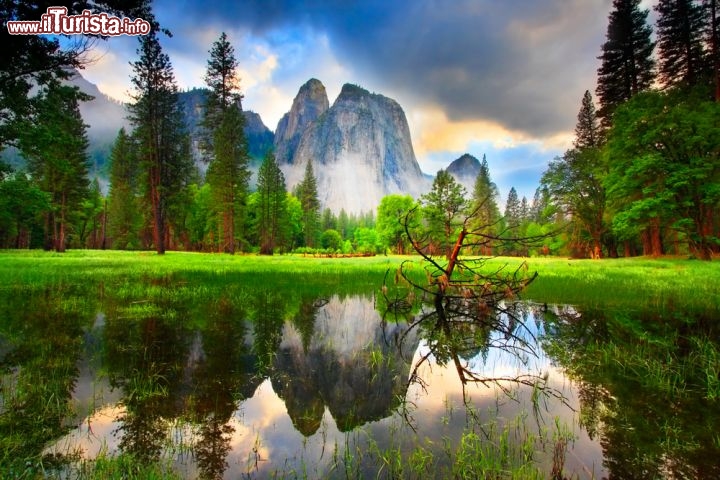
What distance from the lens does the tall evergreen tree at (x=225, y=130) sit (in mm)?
38469

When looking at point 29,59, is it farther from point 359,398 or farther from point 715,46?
point 715,46

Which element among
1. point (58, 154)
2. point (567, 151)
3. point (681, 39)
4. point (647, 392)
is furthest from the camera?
point (567, 151)

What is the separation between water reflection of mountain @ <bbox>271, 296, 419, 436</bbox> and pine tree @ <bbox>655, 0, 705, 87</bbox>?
39.5 m

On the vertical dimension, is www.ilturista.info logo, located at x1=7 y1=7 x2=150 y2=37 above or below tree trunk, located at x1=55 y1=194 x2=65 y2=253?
above

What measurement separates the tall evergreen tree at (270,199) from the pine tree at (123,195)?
70.9 feet

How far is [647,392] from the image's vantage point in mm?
4109

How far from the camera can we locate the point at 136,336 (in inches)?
248

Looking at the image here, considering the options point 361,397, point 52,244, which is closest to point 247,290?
point 361,397

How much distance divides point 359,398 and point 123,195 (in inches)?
2787

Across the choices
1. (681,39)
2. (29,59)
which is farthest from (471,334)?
(681,39)

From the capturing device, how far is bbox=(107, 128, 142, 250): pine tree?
59656 mm

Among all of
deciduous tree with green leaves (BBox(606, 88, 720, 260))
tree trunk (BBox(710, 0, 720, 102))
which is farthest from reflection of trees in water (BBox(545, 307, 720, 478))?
tree trunk (BBox(710, 0, 720, 102))

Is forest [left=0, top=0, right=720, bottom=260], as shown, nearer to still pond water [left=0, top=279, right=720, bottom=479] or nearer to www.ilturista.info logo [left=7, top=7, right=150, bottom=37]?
www.ilturista.info logo [left=7, top=7, right=150, bottom=37]

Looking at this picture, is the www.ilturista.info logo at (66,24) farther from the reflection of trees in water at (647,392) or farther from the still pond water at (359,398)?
the reflection of trees in water at (647,392)
